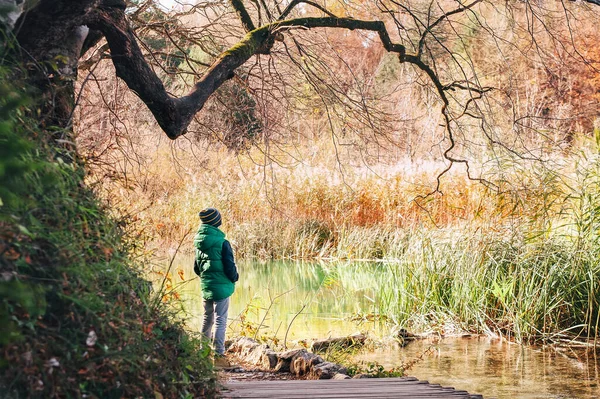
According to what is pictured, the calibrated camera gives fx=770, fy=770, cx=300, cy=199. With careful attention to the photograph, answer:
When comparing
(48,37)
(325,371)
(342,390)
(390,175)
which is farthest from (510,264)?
(48,37)

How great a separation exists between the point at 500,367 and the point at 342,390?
14.5 feet

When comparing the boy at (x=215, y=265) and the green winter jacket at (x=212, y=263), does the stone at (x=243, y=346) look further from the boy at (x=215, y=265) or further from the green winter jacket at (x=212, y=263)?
the green winter jacket at (x=212, y=263)

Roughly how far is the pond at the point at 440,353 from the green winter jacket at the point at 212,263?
9.9 inches

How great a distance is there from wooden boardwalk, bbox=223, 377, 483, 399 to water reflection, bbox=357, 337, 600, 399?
308cm

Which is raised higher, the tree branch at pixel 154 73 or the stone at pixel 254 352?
the tree branch at pixel 154 73

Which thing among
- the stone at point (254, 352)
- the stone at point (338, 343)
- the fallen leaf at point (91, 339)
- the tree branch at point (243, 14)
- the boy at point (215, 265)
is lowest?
the fallen leaf at point (91, 339)

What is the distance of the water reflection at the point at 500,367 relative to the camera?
23.2ft

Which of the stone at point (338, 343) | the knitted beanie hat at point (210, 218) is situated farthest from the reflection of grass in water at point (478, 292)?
the knitted beanie hat at point (210, 218)

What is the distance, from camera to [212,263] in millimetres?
6703

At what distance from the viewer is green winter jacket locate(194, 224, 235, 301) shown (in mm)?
6703

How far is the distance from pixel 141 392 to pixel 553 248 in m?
7.51

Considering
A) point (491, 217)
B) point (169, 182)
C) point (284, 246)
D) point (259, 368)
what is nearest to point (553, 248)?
point (491, 217)

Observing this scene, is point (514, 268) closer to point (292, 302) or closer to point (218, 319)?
point (292, 302)

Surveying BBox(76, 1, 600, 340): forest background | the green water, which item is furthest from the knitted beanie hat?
the green water
